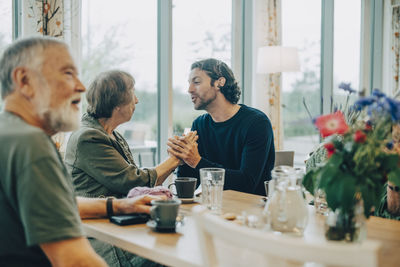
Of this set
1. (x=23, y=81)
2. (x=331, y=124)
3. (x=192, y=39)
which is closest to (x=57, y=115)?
(x=23, y=81)

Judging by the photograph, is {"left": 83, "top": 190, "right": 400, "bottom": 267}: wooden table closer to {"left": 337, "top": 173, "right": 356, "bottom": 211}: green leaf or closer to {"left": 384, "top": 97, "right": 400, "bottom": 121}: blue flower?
{"left": 337, "top": 173, "right": 356, "bottom": 211}: green leaf

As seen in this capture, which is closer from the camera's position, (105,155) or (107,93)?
(105,155)

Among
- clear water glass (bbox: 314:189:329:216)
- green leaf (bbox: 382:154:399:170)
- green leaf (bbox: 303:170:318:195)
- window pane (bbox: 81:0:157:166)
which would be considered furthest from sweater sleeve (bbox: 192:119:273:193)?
window pane (bbox: 81:0:157:166)

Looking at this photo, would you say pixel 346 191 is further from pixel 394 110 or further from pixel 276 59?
pixel 276 59

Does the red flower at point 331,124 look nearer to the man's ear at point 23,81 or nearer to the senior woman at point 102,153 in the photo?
the man's ear at point 23,81

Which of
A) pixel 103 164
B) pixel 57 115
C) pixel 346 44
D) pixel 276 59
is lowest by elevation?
pixel 103 164

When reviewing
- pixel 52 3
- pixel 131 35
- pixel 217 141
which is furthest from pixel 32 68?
pixel 131 35

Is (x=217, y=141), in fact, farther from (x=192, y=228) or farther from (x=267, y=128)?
(x=192, y=228)

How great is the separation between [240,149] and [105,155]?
89cm

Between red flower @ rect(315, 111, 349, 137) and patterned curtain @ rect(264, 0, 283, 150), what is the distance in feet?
11.4

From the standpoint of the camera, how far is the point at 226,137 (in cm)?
252

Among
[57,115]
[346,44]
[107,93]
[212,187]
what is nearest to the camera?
[57,115]

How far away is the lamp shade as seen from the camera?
409cm

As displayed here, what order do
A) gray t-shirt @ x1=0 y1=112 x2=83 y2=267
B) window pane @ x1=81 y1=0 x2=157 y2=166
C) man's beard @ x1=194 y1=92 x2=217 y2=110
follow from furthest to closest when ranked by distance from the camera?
window pane @ x1=81 y1=0 x2=157 y2=166 → man's beard @ x1=194 y1=92 x2=217 y2=110 → gray t-shirt @ x1=0 y1=112 x2=83 y2=267
